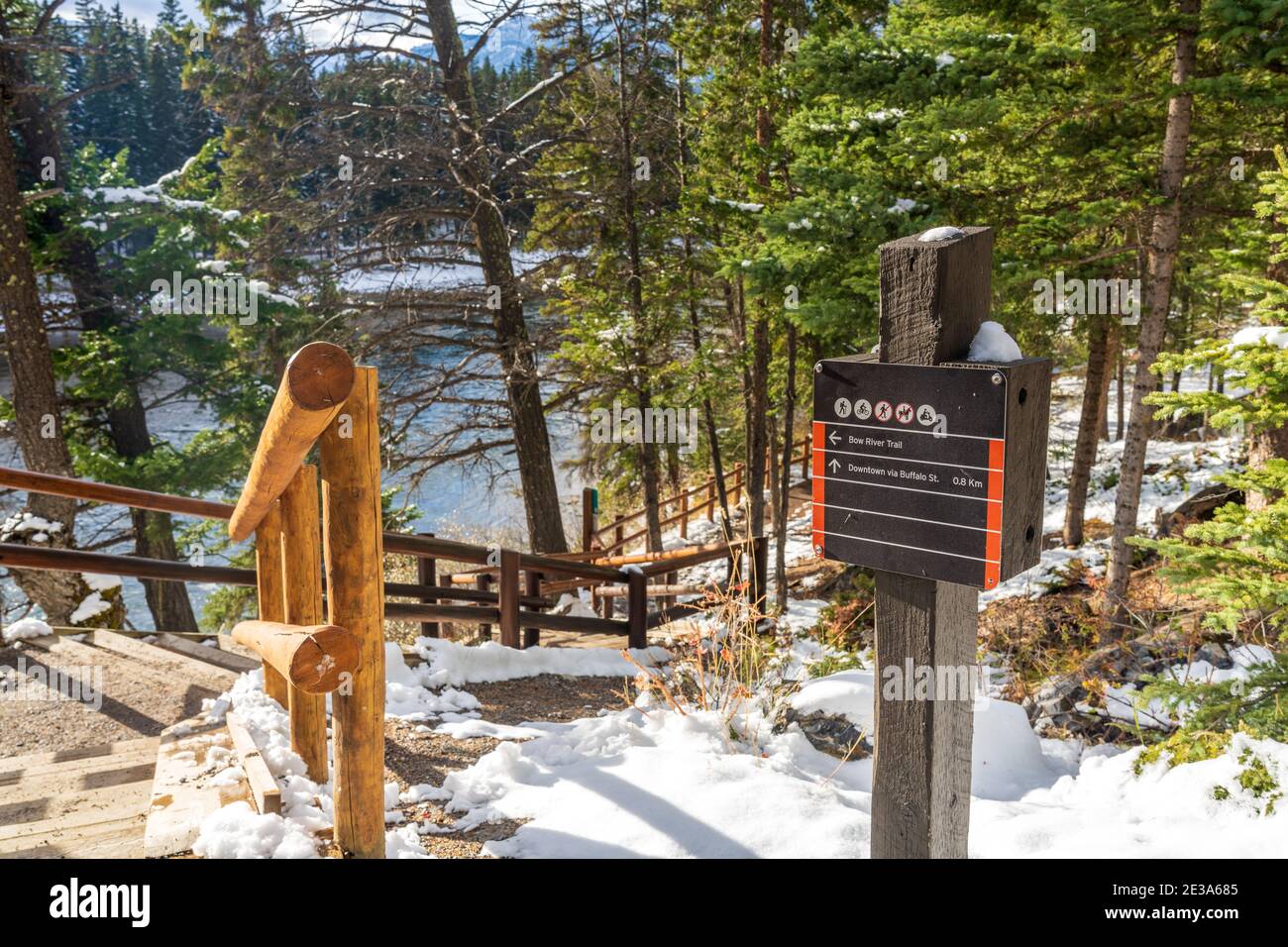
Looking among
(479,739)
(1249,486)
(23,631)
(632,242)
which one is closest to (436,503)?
(632,242)

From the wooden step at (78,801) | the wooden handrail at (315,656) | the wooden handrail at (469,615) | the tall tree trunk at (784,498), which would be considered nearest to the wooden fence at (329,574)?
the wooden handrail at (315,656)

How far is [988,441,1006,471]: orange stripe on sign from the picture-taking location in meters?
2.22

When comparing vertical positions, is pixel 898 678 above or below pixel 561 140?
below

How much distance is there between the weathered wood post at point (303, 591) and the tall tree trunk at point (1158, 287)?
19.3ft

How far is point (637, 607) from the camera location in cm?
774

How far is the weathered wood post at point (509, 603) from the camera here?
6.38 metres

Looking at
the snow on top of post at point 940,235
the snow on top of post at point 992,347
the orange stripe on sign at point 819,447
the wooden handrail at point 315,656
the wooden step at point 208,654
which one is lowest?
the wooden step at point 208,654

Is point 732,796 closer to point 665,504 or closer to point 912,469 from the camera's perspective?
point 912,469

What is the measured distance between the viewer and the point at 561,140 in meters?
11.9

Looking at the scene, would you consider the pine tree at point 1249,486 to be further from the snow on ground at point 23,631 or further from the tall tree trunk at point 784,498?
the tall tree trunk at point 784,498

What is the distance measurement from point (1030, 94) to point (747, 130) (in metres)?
6.32
